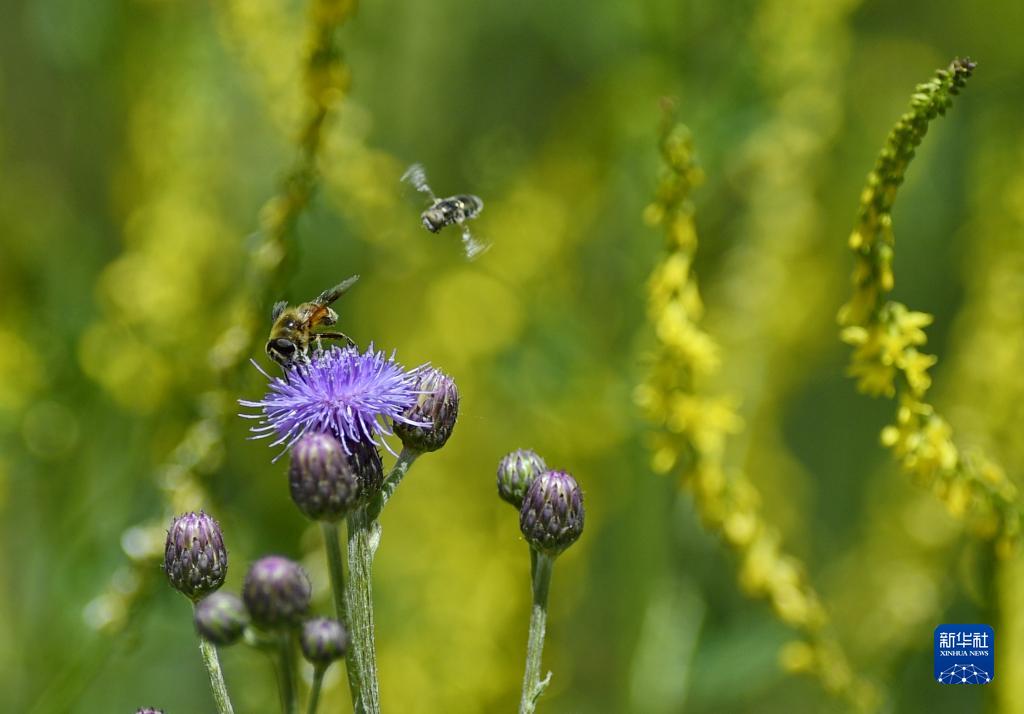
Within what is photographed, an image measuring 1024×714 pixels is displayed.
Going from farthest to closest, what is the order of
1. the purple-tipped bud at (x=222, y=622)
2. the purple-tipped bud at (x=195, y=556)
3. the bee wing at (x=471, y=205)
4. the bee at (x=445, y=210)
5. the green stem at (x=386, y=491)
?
the bee wing at (x=471, y=205) → the bee at (x=445, y=210) → the green stem at (x=386, y=491) → the purple-tipped bud at (x=195, y=556) → the purple-tipped bud at (x=222, y=622)

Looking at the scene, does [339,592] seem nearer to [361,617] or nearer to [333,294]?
[361,617]

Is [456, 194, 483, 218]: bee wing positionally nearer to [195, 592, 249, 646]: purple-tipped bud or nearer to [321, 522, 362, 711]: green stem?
[321, 522, 362, 711]: green stem

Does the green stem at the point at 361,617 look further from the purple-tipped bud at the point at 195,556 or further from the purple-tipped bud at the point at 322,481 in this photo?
the purple-tipped bud at the point at 195,556

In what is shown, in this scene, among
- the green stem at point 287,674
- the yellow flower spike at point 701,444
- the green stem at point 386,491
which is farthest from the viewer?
the yellow flower spike at point 701,444

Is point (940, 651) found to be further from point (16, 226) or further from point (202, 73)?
point (16, 226)

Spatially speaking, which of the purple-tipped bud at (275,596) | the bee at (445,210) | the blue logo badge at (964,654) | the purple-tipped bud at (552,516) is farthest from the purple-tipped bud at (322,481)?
the blue logo badge at (964,654)

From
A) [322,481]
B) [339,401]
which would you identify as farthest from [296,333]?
[322,481]

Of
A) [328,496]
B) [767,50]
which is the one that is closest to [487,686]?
[328,496]
